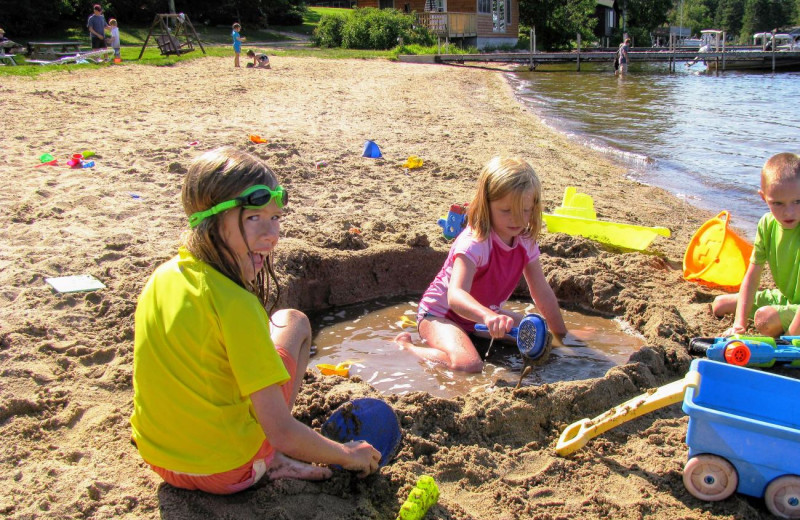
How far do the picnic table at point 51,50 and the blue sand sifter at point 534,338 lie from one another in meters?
16.7

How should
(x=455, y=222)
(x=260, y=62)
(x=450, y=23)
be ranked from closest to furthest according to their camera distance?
1. (x=455, y=222)
2. (x=260, y=62)
3. (x=450, y=23)

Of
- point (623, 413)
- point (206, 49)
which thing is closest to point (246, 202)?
point (623, 413)

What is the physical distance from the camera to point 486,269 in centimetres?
361

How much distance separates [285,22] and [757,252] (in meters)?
36.5

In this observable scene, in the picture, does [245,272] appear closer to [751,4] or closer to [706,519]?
[706,519]

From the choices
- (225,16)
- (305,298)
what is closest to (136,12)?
(225,16)

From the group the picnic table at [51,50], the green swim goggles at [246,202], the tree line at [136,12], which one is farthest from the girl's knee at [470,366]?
the tree line at [136,12]

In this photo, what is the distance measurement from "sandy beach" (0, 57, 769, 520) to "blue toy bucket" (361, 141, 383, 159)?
112 mm

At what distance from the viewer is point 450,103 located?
42.7 ft

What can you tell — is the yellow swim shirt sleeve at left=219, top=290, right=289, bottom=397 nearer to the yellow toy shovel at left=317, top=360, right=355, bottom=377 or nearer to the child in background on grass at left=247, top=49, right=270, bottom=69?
the yellow toy shovel at left=317, top=360, right=355, bottom=377

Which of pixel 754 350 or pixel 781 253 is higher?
pixel 781 253

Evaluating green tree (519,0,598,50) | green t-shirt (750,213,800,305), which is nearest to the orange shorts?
green t-shirt (750,213,800,305)

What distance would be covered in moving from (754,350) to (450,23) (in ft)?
102

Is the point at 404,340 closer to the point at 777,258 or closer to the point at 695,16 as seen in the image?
the point at 777,258
